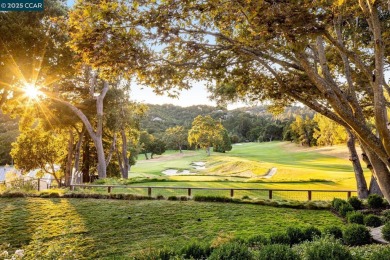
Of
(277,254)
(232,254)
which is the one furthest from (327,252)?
(232,254)

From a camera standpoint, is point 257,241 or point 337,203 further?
point 337,203

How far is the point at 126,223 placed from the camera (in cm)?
1080

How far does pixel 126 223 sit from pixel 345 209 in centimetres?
888

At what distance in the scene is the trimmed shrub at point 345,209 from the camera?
11.8 meters

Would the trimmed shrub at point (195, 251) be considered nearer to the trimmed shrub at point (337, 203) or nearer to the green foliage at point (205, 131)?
the trimmed shrub at point (337, 203)

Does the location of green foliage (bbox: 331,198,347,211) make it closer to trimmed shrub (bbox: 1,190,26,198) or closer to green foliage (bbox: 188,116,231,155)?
trimmed shrub (bbox: 1,190,26,198)

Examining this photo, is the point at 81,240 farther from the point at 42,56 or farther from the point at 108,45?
the point at 42,56

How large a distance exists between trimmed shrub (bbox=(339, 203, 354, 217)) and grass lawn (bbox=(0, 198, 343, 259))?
20.1 inches

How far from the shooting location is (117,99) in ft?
85.7

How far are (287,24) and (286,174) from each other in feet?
88.8

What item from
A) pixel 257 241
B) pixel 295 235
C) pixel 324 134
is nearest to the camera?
pixel 257 241

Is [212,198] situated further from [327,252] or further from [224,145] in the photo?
[224,145]

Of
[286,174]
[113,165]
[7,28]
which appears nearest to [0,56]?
[7,28]

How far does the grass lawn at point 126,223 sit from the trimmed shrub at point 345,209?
0.51 meters
